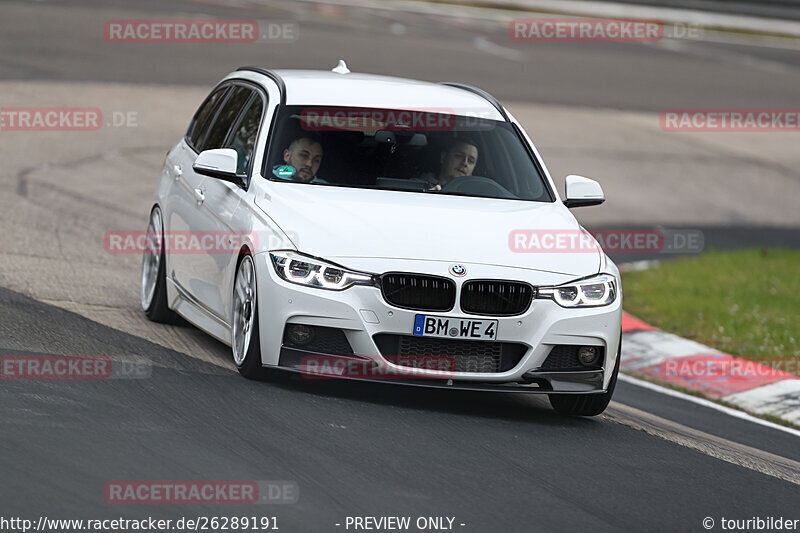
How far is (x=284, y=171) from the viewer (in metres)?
8.11

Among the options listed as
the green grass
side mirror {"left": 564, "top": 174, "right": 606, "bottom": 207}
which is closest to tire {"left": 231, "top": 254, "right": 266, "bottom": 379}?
side mirror {"left": 564, "top": 174, "right": 606, "bottom": 207}

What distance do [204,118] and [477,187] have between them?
7.56 feet

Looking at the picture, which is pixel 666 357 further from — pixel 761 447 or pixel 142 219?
pixel 142 219

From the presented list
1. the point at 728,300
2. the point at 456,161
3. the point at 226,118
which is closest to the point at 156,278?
the point at 226,118

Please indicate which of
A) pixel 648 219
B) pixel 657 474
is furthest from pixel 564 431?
pixel 648 219

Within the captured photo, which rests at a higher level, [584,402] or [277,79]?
[277,79]

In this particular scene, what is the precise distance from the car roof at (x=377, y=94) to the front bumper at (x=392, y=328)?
1678mm

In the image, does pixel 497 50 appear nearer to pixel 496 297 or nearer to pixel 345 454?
pixel 496 297

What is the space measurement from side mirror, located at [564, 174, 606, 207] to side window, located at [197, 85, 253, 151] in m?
2.17

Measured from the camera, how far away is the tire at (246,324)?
7.30 meters

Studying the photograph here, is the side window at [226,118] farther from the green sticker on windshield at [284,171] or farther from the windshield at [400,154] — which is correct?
the green sticker on windshield at [284,171]

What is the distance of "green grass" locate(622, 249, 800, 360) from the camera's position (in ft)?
38.8

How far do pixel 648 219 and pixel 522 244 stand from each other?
33.6 feet

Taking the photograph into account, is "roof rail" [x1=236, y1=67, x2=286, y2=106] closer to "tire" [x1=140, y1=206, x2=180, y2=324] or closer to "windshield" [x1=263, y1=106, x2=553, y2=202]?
"windshield" [x1=263, y1=106, x2=553, y2=202]
